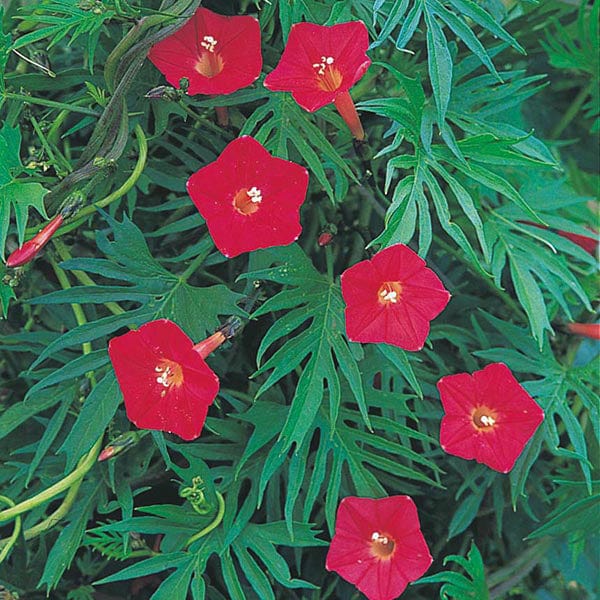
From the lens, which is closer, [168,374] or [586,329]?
[168,374]

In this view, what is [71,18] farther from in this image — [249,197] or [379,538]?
[379,538]

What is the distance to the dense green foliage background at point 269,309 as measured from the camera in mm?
610

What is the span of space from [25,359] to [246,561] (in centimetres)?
27

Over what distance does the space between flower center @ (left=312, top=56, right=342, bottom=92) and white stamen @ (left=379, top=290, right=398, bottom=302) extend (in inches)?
5.6

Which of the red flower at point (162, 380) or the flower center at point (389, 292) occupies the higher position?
the flower center at point (389, 292)

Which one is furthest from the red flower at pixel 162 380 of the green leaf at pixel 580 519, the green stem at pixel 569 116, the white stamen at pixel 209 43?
the green stem at pixel 569 116

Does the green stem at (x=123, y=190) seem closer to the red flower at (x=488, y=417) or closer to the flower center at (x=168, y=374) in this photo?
the flower center at (x=168, y=374)

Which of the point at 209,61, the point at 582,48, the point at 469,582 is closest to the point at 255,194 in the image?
the point at 209,61

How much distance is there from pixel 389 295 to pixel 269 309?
0.08 meters

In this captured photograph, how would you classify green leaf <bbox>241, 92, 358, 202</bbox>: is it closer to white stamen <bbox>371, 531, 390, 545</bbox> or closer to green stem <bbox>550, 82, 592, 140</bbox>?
white stamen <bbox>371, 531, 390, 545</bbox>

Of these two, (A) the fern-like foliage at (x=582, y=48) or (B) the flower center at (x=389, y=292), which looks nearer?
(B) the flower center at (x=389, y=292)

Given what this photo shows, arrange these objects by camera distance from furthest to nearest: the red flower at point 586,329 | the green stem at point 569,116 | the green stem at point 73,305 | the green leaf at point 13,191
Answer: the green stem at point 569,116 < the red flower at point 586,329 < the green stem at point 73,305 < the green leaf at point 13,191

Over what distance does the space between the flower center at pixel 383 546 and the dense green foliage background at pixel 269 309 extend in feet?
0.12

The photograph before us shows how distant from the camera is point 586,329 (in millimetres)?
795
